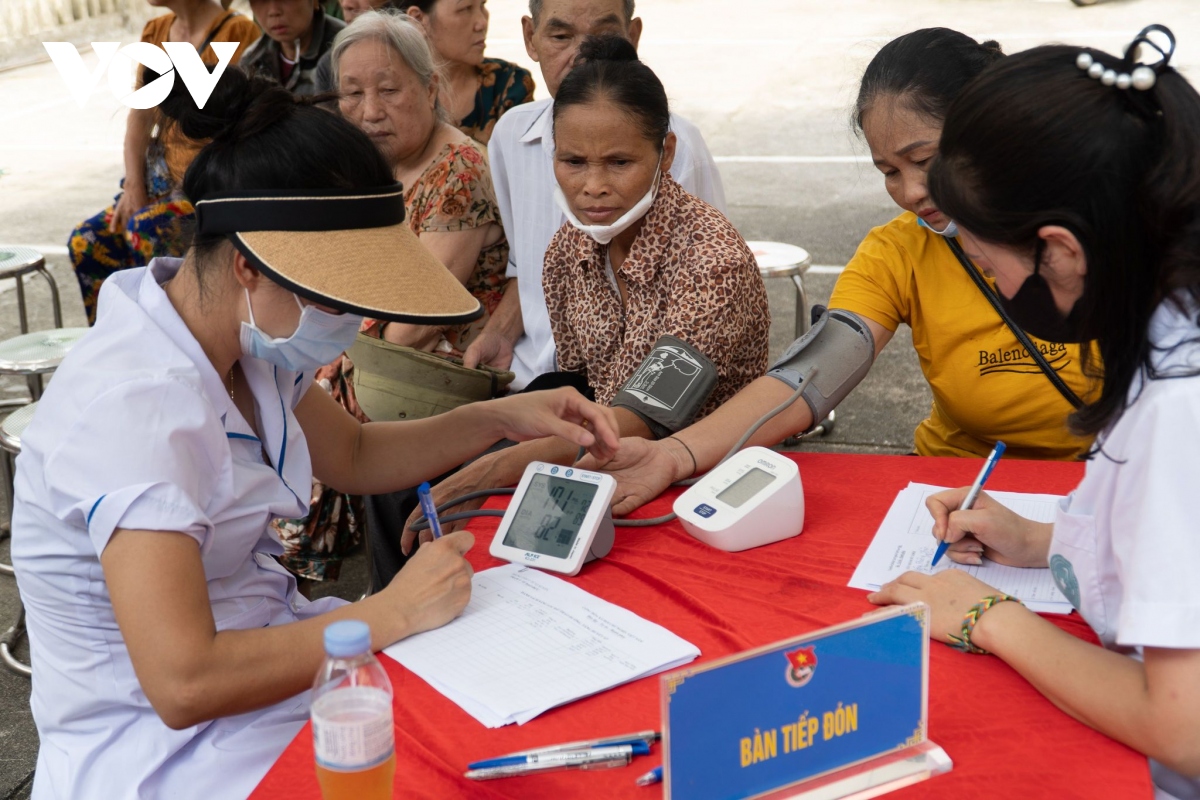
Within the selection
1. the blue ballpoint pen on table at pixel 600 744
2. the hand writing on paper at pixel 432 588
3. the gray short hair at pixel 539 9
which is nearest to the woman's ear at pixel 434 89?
the gray short hair at pixel 539 9

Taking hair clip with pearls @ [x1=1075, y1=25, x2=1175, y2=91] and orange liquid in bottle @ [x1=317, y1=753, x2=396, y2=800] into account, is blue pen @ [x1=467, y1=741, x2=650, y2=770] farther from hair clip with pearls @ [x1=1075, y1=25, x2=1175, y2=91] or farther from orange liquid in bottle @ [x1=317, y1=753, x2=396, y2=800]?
hair clip with pearls @ [x1=1075, y1=25, x2=1175, y2=91]

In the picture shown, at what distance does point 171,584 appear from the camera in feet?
4.13

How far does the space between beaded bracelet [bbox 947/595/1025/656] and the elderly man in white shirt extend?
178 centimetres

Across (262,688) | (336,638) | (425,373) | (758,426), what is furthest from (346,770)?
(425,373)

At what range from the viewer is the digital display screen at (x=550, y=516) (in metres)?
1.56

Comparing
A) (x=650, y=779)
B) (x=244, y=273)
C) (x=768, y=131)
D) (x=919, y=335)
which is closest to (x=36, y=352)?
(x=244, y=273)

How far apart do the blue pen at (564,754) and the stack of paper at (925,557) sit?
46cm

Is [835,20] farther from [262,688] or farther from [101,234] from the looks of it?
[262,688]

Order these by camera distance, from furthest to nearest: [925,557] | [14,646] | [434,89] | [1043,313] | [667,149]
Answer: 1. [434,89]
2. [14,646]
3. [667,149]
4. [925,557]
5. [1043,313]

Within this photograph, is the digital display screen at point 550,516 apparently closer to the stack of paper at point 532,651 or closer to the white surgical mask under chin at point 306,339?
the stack of paper at point 532,651

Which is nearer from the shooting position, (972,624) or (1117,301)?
(1117,301)

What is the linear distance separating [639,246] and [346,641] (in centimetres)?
144

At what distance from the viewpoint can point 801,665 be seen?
1.05 m

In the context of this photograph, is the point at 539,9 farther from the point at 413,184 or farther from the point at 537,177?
the point at 413,184
